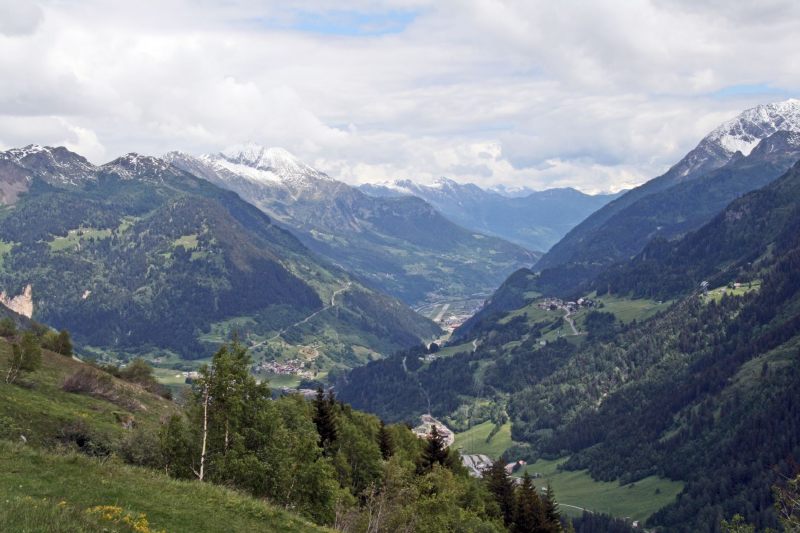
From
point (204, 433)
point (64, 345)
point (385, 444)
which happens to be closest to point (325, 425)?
point (385, 444)

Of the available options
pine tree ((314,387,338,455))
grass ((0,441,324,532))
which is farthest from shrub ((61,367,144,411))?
grass ((0,441,324,532))

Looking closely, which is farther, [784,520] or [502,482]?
[502,482]

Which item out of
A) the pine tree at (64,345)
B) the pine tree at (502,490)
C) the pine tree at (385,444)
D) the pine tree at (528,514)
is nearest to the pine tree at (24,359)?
the pine tree at (64,345)

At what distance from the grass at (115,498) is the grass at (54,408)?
1891cm

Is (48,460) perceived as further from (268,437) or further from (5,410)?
(5,410)

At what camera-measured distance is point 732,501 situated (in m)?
Result: 187

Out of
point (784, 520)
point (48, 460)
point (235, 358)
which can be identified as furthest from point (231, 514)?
point (784, 520)

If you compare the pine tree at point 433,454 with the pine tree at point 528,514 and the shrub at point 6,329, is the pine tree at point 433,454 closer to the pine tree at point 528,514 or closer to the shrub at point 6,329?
the pine tree at point 528,514

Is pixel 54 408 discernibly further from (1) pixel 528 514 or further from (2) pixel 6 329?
(1) pixel 528 514

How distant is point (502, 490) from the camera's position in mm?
108062

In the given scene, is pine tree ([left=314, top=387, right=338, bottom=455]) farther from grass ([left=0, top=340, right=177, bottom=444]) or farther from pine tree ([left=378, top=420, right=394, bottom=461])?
grass ([left=0, top=340, right=177, bottom=444])

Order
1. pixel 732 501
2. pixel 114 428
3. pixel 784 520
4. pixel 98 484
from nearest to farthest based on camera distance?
1. pixel 98 484
2. pixel 784 520
3. pixel 114 428
4. pixel 732 501

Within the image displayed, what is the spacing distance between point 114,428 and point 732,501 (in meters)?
178

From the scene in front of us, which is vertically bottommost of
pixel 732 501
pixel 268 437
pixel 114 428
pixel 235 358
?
pixel 732 501
